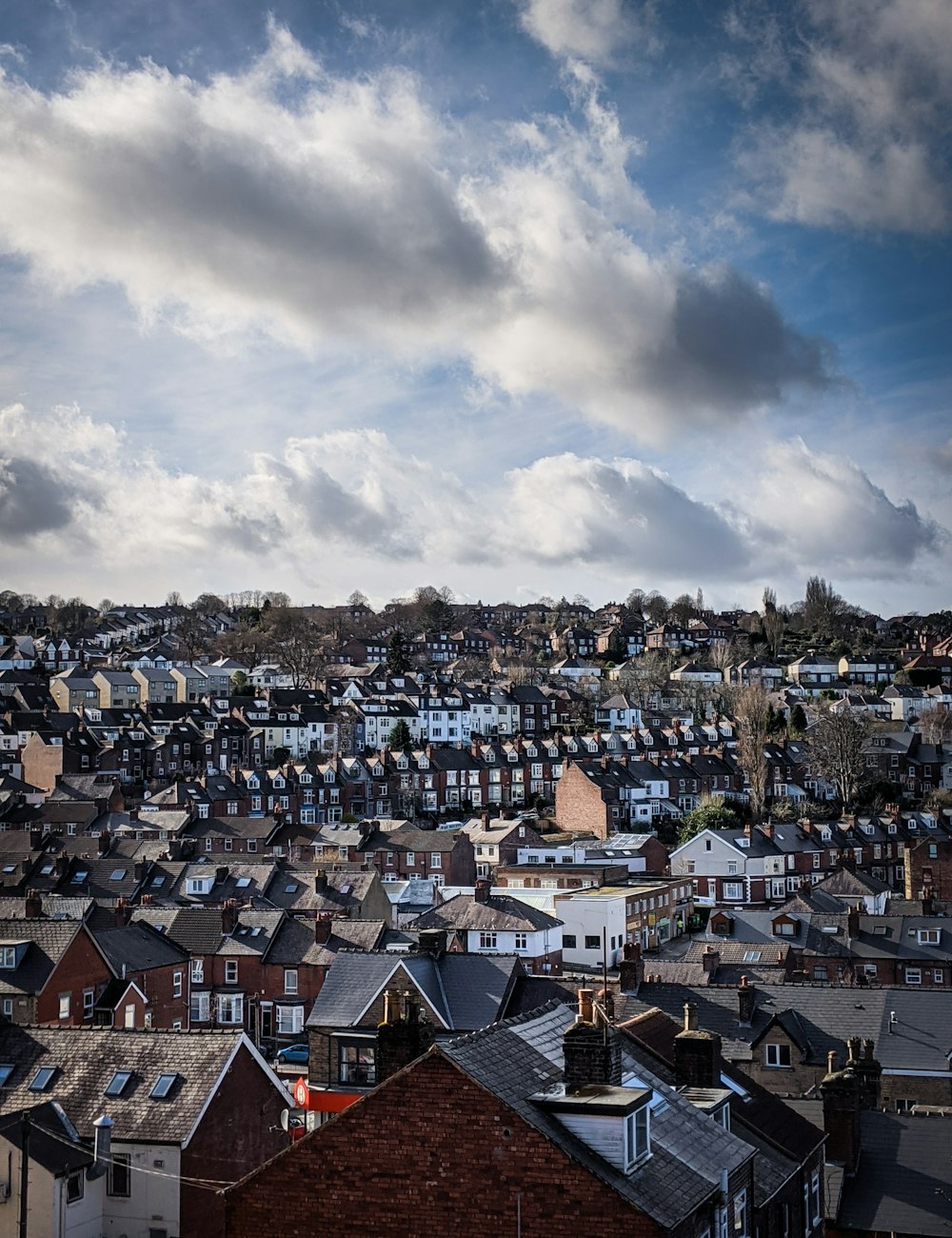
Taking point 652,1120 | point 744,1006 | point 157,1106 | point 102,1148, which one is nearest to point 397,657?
point 744,1006

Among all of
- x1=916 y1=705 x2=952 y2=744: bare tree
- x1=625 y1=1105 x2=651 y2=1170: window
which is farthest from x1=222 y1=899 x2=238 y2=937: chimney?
x1=916 y1=705 x2=952 y2=744: bare tree

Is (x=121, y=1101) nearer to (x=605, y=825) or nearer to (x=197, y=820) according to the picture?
(x=197, y=820)

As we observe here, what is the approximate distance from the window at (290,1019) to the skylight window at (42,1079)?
19.1 metres

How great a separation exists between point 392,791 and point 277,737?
62.4ft

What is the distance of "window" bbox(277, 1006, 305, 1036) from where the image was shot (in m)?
45.0

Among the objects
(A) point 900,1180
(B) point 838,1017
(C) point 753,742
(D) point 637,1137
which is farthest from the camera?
(C) point 753,742

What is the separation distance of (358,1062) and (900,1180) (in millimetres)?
16120

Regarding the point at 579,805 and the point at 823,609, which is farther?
the point at 823,609

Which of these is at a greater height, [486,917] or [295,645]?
[295,645]

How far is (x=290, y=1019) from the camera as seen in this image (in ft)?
148

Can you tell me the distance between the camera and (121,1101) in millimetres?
25672

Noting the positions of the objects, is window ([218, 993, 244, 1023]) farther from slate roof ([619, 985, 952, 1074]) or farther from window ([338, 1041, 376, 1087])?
slate roof ([619, 985, 952, 1074])

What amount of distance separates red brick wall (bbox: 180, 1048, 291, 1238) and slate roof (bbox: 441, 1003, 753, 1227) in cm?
1072

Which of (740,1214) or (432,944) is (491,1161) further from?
(432,944)
